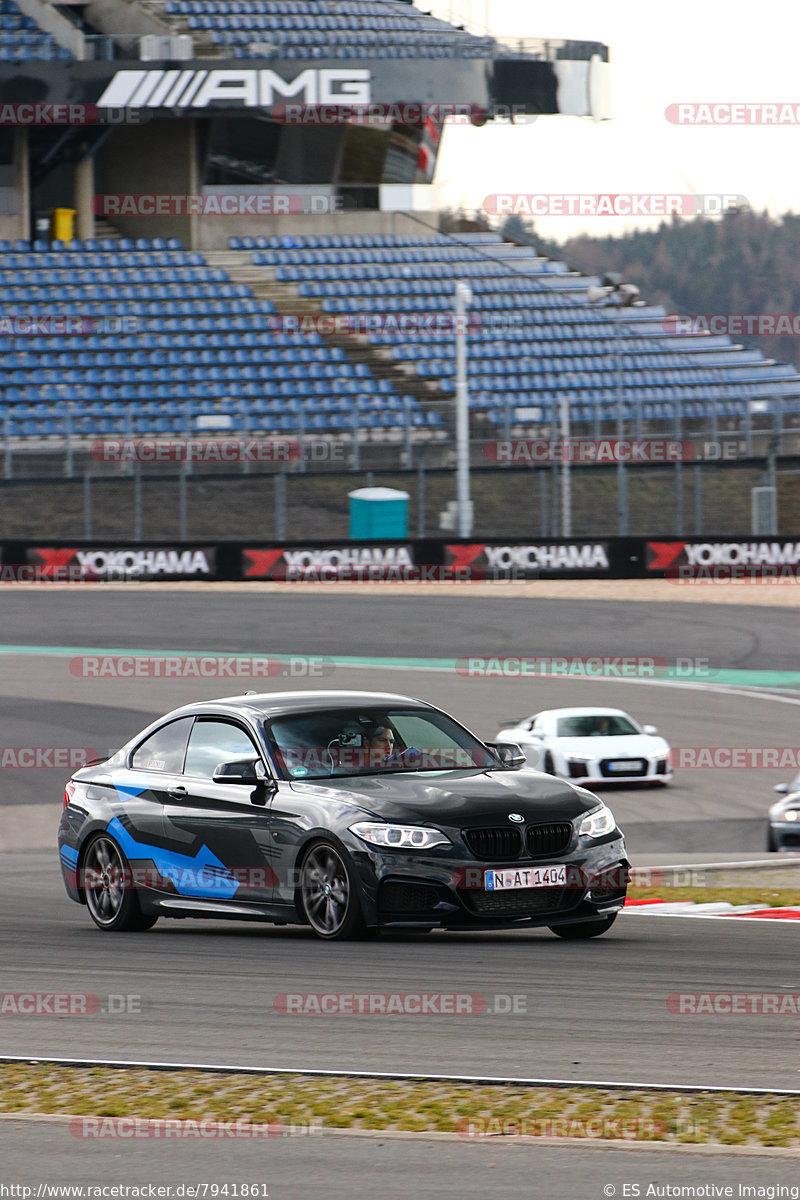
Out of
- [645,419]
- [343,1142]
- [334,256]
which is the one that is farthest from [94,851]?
[334,256]

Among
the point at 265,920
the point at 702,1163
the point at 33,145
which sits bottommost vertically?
the point at 265,920

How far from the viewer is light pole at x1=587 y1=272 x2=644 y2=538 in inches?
1411

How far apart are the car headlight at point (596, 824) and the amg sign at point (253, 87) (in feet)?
126

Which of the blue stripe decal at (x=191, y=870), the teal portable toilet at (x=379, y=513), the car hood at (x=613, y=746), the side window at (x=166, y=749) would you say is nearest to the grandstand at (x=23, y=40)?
the teal portable toilet at (x=379, y=513)

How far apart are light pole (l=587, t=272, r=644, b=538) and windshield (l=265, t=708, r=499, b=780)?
26.4 metres

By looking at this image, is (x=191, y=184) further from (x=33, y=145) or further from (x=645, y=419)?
(x=645, y=419)

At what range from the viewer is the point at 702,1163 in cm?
458

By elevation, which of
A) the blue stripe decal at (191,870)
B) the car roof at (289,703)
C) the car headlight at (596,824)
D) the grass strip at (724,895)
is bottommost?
the grass strip at (724,895)

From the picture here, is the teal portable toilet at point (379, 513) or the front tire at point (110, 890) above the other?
the teal portable toilet at point (379, 513)

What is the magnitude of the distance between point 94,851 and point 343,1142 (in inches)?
213

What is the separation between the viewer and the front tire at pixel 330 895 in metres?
8.40

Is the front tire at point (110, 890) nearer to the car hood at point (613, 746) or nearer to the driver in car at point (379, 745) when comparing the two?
the driver in car at point (379, 745)

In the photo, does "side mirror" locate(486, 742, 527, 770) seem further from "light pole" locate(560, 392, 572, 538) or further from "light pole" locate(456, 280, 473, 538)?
"light pole" locate(560, 392, 572, 538)

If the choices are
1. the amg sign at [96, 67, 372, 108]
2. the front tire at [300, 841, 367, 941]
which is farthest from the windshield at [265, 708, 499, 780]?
the amg sign at [96, 67, 372, 108]
